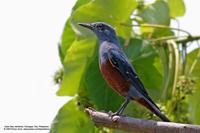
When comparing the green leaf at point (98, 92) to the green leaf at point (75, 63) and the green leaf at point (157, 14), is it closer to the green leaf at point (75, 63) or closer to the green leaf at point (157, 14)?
the green leaf at point (75, 63)

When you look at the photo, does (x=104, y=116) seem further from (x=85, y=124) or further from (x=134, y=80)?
(x=85, y=124)

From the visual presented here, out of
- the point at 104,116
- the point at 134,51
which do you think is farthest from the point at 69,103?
the point at 104,116

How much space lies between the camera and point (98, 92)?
3062 mm

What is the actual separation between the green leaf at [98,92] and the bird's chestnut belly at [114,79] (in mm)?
416

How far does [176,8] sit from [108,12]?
53 centimetres

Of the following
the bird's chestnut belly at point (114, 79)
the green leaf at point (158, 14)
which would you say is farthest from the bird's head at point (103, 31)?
the green leaf at point (158, 14)

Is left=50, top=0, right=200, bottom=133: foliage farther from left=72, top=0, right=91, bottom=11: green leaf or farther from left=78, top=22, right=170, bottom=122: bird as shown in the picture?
left=78, top=22, right=170, bottom=122: bird

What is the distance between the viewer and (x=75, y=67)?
10.5 ft

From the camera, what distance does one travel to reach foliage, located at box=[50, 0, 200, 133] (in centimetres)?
304

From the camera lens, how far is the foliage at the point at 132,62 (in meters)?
3.04

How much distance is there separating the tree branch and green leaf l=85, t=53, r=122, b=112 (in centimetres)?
68

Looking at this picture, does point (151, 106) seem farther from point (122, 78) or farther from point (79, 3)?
point (79, 3)

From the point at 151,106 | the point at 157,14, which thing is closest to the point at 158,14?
the point at 157,14

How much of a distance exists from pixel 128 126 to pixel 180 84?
713 mm
